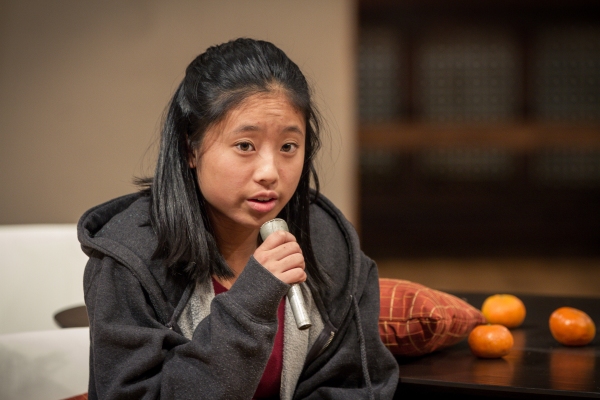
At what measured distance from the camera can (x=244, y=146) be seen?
1204 mm

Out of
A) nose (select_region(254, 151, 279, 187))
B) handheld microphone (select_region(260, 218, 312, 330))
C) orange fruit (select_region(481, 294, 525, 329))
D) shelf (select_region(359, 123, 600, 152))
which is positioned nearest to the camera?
handheld microphone (select_region(260, 218, 312, 330))

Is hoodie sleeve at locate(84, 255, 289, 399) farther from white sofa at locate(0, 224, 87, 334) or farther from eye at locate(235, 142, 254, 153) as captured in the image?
white sofa at locate(0, 224, 87, 334)

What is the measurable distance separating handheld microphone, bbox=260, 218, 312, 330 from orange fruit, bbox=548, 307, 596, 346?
0.76m

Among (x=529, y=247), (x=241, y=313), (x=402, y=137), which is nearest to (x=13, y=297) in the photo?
(x=241, y=313)

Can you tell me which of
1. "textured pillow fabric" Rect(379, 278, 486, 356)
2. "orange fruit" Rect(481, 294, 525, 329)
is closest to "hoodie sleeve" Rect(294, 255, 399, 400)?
"textured pillow fabric" Rect(379, 278, 486, 356)

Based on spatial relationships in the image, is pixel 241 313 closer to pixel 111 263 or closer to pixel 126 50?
pixel 111 263

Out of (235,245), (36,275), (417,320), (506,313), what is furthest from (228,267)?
(36,275)

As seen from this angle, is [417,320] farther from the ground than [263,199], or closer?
closer

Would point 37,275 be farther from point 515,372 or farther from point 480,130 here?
point 480,130

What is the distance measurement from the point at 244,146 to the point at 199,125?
10 centimetres

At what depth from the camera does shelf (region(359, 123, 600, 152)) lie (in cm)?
579

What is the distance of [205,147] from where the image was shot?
1.23 m

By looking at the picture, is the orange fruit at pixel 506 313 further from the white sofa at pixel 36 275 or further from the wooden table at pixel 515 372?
the white sofa at pixel 36 275

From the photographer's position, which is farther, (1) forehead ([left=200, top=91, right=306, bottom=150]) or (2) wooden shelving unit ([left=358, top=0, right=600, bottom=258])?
(2) wooden shelving unit ([left=358, top=0, right=600, bottom=258])
